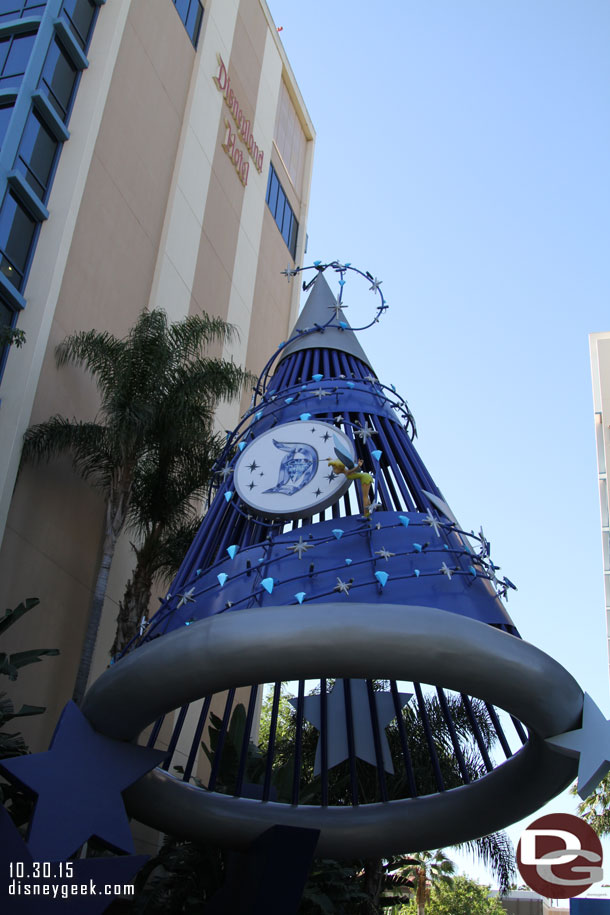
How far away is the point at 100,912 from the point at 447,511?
767 cm

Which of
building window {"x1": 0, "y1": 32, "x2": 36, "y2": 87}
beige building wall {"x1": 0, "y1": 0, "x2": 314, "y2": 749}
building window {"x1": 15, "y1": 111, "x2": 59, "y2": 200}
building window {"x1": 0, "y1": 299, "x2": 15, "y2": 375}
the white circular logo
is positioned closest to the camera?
the white circular logo

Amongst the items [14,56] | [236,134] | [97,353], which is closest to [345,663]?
[97,353]

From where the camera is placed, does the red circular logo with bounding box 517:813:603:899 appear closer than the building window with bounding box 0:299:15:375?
Yes

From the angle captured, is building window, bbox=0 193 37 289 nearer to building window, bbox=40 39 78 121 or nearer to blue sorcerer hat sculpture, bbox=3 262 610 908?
building window, bbox=40 39 78 121

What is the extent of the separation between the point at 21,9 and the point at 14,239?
8043 mm

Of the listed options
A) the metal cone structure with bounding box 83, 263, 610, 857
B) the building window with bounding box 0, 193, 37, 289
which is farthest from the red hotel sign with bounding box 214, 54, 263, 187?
the metal cone structure with bounding box 83, 263, 610, 857

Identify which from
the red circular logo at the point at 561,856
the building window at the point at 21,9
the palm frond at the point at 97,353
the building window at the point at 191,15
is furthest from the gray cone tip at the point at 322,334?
the building window at the point at 191,15

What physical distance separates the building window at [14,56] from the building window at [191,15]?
28.5 ft

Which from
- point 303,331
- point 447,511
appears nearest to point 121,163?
point 303,331

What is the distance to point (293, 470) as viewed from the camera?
45.8ft

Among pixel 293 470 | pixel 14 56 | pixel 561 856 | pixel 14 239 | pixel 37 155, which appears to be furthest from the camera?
pixel 14 56

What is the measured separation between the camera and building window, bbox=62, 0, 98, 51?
2591cm

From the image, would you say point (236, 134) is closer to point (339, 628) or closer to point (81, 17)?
point (81, 17)

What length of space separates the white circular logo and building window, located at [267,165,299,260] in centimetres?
2726
